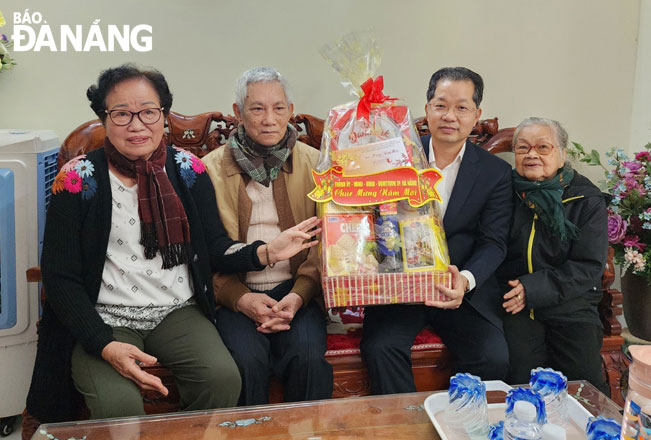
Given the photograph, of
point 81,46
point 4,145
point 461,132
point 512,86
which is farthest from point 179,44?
point 512,86

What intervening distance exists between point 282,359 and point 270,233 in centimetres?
45

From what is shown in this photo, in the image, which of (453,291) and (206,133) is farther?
(206,133)

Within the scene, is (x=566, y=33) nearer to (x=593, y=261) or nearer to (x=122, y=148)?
(x=593, y=261)

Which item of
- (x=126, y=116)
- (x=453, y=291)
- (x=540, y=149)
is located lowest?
(x=453, y=291)

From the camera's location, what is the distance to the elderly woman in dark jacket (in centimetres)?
193

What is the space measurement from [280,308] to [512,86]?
1697 mm

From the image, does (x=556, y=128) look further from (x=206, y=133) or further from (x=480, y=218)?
(x=206, y=133)

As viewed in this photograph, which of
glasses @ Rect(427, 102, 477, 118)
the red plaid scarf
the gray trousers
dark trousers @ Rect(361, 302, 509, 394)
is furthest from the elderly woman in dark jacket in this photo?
the red plaid scarf

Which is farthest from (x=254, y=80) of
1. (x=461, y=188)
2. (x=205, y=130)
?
(x=461, y=188)

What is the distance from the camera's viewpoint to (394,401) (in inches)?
56.4

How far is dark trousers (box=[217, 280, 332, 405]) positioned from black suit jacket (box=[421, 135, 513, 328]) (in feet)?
1.95

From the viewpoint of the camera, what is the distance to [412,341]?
6.24ft

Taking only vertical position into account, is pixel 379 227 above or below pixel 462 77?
below

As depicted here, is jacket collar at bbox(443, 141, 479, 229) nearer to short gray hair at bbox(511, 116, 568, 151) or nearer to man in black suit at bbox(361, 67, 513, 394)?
man in black suit at bbox(361, 67, 513, 394)
